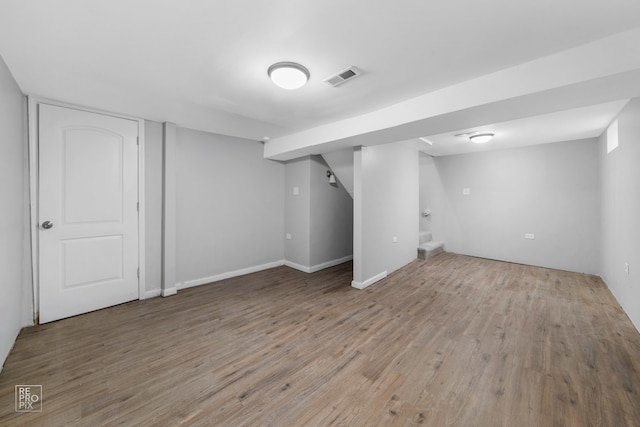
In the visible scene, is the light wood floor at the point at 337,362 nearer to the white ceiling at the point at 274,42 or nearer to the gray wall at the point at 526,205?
the gray wall at the point at 526,205

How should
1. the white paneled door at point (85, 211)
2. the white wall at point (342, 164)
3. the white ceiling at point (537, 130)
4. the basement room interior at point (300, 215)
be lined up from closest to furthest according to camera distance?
1. the basement room interior at point (300, 215)
2. the white paneled door at point (85, 211)
3. the white ceiling at point (537, 130)
4. the white wall at point (342, 164)

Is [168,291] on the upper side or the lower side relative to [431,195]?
lower

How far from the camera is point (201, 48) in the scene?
177 cm

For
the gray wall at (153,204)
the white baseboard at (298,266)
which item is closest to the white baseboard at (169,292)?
the gray wall at (153,204)

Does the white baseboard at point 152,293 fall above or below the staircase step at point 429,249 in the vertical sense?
below

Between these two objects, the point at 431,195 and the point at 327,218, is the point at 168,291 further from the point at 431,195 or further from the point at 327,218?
the point at 431,195

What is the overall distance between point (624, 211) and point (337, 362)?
12.1 ft

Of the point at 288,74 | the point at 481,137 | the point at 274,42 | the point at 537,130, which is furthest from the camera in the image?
the point at 481,137

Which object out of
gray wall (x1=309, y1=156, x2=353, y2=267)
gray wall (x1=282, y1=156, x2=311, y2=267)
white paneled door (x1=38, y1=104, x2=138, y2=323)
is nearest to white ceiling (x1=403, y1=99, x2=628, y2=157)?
gray wall (x1=309, y1=156, x2=353, y2=267)

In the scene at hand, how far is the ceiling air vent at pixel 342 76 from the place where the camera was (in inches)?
80.1

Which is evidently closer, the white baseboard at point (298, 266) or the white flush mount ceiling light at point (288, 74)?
the white flush mount ceiling light at point (288, 74)

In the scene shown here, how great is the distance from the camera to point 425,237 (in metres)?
6.09

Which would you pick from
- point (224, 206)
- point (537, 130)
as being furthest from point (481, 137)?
point (224, 206)

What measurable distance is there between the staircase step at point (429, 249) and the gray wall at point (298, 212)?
252 centimetres
